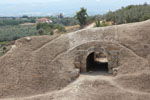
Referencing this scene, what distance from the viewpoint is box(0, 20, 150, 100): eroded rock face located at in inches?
1143

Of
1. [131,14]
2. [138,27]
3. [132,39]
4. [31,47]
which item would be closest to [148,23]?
[138,27]

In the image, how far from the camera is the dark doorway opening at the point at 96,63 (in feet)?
111

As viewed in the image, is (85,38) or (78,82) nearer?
(78,82)

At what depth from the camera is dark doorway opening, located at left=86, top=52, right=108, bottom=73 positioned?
33.8 meters

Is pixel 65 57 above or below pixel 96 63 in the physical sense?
above

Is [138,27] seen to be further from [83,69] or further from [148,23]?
[83,69]

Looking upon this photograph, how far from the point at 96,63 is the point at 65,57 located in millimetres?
7235

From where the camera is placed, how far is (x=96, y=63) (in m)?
37.2

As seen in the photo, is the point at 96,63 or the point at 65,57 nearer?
the point at 65,57

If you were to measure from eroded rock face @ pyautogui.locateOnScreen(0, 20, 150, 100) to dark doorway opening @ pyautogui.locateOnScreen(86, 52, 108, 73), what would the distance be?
2593mm

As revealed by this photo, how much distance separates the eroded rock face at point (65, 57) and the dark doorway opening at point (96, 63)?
2.59m

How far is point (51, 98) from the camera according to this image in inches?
1068

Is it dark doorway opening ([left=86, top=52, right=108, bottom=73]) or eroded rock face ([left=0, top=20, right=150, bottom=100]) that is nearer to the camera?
eroded rock face ([left=0, top=20, right=150, bottom=100])

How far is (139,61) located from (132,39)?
11.1 feet
